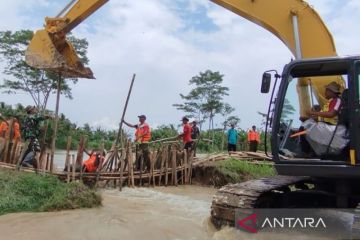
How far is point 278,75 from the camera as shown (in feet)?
21.0

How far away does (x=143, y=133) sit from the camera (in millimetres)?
14383

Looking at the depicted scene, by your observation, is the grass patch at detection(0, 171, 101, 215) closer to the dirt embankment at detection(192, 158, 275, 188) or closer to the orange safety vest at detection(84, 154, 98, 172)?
the orange safety vest at detection(84, 154, 98, 172)

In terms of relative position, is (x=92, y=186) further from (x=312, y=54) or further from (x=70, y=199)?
(x=312, y=54)

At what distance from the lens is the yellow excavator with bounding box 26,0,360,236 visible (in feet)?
18.8

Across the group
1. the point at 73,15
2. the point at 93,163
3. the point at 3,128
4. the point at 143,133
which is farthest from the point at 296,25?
the point at 3,128

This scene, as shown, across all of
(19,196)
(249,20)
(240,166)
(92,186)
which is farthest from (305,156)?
(240,166)

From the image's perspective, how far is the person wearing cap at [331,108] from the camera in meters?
5.97

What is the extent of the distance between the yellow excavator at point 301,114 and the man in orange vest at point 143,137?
598cm

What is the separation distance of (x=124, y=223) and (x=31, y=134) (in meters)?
4.85

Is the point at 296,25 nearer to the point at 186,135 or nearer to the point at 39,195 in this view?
the point at 39,195

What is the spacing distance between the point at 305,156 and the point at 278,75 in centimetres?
108

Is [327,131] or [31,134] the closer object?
[327,131]

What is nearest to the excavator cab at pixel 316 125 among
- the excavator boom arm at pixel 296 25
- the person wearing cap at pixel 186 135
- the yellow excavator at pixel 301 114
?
the yellow excavator at pixel 301 114

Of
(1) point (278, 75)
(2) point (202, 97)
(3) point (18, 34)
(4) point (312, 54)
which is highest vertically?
(3) point (18, 34)
